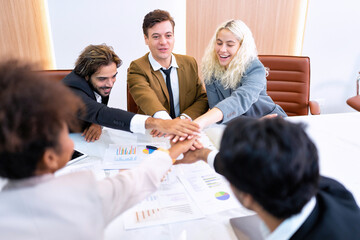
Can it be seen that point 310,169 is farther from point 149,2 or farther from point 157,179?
point 149,2

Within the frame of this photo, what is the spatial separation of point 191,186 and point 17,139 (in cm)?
71

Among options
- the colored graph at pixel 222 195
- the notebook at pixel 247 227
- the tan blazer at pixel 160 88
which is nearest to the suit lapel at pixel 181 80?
the tan blazer at pixel 160 88

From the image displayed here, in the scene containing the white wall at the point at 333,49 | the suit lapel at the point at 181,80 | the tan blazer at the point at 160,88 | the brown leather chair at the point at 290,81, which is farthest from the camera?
the white wall at the point at 333,49

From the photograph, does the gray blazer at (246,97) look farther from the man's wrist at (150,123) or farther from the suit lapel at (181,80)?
the man's wrist at (150,123)

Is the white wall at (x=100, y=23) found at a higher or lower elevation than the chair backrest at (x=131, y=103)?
higher

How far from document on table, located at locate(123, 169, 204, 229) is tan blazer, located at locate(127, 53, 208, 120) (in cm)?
73

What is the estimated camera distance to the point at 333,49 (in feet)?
11.2

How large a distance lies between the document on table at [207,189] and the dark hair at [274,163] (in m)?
0.36

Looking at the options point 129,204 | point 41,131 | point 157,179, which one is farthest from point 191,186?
point 41,131

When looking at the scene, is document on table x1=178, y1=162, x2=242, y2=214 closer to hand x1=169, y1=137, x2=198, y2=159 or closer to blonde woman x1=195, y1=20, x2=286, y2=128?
hand x1=169, y1=137, x2=198, y2=159

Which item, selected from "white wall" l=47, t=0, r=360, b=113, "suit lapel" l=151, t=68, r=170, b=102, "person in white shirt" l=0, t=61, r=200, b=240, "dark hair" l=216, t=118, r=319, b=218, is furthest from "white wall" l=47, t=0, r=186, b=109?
"dark hair" l=216, t=118, r=319, b=218

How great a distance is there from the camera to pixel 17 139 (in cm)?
51

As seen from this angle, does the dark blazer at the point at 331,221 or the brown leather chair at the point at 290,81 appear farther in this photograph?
the brown leather chair at the point at 290,81

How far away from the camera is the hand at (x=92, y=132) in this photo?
145cm
